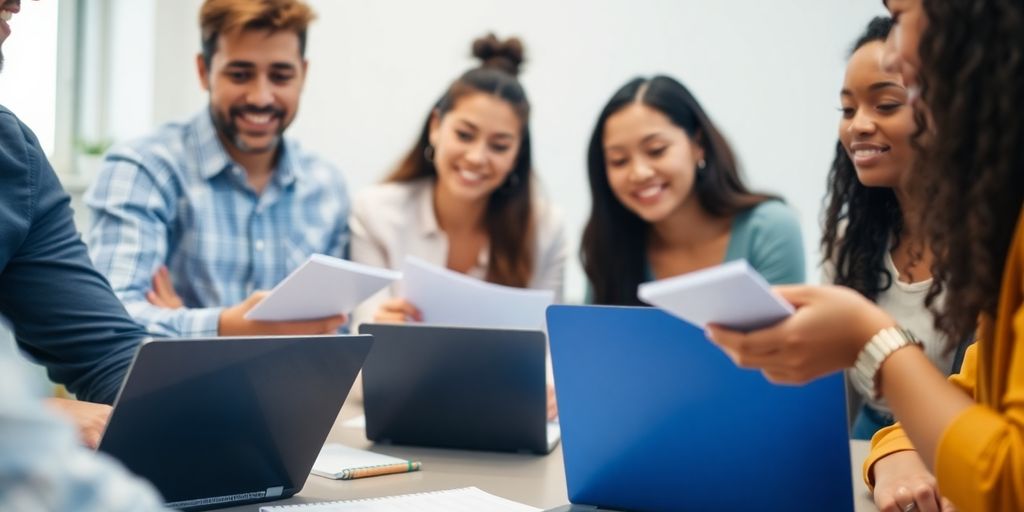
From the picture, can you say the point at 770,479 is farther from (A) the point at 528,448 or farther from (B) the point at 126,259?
(B) the point at 126,259

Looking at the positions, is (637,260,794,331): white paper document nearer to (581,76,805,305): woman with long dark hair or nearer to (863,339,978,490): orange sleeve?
(863,339,978,490): orange sleeve

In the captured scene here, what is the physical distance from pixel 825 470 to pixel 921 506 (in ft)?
0.52

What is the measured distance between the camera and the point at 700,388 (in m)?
1.13

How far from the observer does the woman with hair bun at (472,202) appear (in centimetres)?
280

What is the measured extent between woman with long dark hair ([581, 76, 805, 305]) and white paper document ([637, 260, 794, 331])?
1743mm

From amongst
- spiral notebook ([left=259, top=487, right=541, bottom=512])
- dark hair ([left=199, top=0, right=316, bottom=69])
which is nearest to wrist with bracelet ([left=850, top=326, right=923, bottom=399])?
spiral notebook ([left=259, top=487, right=541, bottom=512])

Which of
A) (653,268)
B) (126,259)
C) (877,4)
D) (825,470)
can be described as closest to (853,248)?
(653,268)

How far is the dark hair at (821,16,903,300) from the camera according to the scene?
1.98 metres

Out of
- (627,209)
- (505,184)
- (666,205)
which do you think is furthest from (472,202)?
(666,205)

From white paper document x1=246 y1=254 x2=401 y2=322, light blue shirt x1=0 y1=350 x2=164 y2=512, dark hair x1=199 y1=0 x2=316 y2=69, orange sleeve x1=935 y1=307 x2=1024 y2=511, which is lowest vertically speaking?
white paper document x1=246 y1=254 x2=401 y2=322

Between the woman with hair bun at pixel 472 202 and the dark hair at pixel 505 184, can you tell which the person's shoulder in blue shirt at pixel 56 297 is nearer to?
the woman with hair bun at pixel 472 202

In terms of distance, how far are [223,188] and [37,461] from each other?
2.12 meters

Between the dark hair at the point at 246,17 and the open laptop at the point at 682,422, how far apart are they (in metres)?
→ 1.68

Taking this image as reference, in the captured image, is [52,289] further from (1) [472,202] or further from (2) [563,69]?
(2) [563,69]
